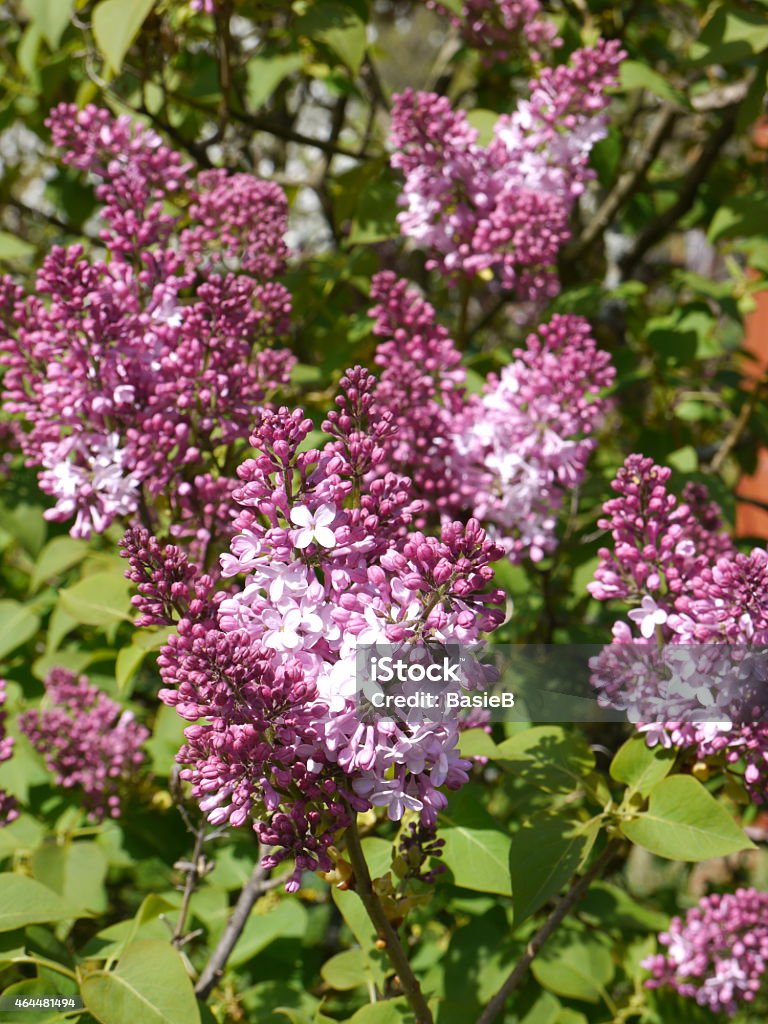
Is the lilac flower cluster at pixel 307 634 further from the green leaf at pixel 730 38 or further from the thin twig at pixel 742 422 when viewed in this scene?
the thin twig at pixel 742 422

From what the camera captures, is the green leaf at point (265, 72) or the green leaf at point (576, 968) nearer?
the green leaf at point (576, 968)

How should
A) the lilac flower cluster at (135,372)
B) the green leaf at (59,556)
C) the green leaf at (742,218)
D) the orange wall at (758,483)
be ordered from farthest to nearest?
the orange wall at (758,483) < the green leaf at (742,218) < the green leaf at (59,556) < the lilac flower cluster at (135,372)

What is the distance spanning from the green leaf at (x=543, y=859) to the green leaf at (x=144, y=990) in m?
0.52

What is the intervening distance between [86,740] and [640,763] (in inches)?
50.8

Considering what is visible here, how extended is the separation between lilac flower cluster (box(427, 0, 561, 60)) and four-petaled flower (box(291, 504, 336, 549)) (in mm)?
1913

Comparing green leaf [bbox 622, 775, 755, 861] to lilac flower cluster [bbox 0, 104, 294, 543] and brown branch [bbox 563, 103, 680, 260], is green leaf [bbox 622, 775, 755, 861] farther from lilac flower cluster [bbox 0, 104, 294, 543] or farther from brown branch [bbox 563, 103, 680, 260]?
brown branch [bbox 563, 103, 680, 260]

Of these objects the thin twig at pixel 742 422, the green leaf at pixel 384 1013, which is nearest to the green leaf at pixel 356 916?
the green leaf at pixel 384 1013

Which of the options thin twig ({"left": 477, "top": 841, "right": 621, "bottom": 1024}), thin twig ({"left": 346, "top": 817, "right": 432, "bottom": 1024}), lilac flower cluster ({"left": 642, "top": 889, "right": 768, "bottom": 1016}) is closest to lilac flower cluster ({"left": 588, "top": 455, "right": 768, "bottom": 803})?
thin twig ({"left": 477, "top": 841, "right": 621, "bottom": 1024})

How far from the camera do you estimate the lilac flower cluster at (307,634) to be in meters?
1.20

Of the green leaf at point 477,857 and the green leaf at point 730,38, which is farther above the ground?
the green leaf at point 730,38

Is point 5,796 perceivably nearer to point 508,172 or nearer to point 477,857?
point 477,857

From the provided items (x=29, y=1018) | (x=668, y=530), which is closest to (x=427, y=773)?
(x=668, y=530)

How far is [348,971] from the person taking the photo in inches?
77.4

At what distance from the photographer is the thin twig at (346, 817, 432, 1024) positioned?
132cm
